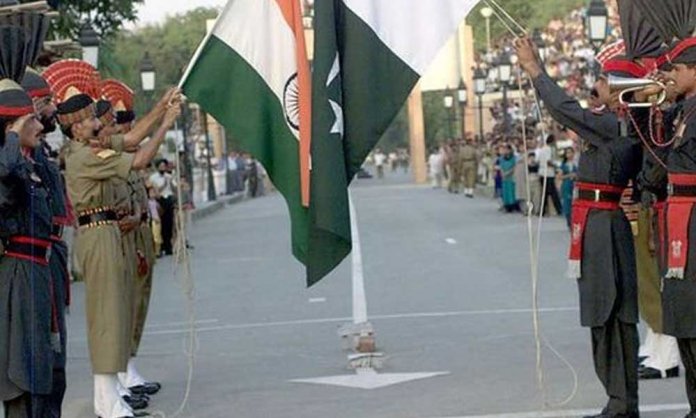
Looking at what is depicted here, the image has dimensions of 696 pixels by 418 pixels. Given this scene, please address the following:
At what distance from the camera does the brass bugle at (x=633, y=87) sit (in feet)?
32.6

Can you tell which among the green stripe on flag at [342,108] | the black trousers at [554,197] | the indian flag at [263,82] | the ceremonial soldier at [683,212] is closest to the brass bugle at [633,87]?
the ceremonial soldier at [683,212]

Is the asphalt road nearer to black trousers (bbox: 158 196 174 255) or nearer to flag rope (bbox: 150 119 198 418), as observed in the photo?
flag rope (bbox: 150 119 198 418)

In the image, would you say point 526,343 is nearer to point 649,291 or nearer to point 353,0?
point 649,291

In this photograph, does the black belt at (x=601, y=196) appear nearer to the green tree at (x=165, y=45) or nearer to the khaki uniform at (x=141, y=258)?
the khaki uniform at (x=141, y=258)

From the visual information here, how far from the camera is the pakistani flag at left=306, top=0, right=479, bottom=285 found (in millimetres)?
10086

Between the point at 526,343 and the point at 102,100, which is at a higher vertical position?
the point at 102,100

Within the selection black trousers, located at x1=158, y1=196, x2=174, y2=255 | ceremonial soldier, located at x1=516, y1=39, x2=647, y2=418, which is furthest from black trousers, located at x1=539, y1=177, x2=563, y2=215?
ceremonial soldier, located at x1=516, y1=39, x2=647, y2=418

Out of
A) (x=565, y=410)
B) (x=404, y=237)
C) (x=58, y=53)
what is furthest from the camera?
(x=404, y=237)

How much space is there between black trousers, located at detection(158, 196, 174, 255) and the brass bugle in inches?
886

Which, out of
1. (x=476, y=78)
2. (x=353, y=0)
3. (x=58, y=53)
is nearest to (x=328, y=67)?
(x=353, y=0)

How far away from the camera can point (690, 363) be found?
9.78m

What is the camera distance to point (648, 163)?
33.8 ft

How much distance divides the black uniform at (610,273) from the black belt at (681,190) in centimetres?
70

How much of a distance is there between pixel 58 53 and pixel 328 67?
7.51 meters
